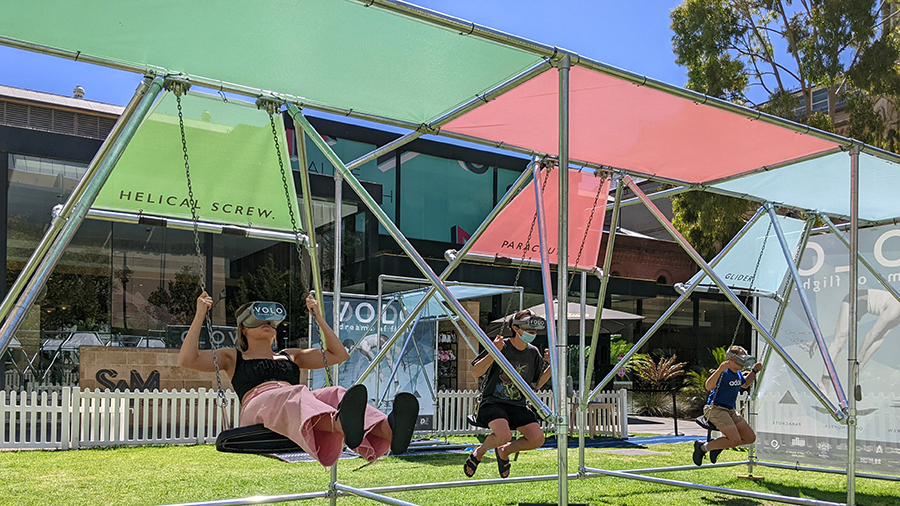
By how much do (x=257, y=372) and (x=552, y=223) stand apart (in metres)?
4.17

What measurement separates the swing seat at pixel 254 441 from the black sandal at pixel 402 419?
1.88 ft

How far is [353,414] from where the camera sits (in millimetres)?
4301

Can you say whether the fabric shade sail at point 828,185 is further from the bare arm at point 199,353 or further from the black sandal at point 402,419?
the bare arm at point 199,353

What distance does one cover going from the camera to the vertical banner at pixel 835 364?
932cm

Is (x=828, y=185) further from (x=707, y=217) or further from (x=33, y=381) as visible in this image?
(x=33, y=381)

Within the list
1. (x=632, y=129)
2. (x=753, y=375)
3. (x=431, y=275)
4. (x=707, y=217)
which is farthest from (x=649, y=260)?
(x=431, y=275)

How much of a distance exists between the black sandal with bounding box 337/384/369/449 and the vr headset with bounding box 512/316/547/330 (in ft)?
9.15

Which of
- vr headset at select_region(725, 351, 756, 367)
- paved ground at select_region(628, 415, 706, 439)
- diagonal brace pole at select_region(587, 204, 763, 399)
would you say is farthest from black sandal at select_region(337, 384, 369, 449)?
paved ground at select_region(628, 415, 706, 439)

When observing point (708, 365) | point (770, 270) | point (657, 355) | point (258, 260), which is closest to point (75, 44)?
point (770, 270)

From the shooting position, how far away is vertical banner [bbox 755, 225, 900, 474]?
9320 millimetres

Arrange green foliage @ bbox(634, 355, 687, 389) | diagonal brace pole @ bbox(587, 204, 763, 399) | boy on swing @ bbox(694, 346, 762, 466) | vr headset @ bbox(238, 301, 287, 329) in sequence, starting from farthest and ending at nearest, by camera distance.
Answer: green foliage @ bbox(634, 355, 687, 389), boy on swing @ bbox(694, 346, 762, 466), diagonal brace pole @ bbox(587, 204, 763, 399), vr headset @ bbox(238, 301, 287, 329)

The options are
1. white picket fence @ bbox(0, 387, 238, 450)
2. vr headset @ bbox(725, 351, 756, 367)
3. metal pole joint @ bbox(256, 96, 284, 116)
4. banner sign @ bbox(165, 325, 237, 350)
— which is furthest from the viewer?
banner sign @ bbox(165, 325, 237, 350)

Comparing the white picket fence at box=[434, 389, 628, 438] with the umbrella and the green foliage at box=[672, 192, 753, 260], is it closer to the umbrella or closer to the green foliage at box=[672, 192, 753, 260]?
the umbrella

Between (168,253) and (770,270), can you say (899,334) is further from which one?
(168,253)
